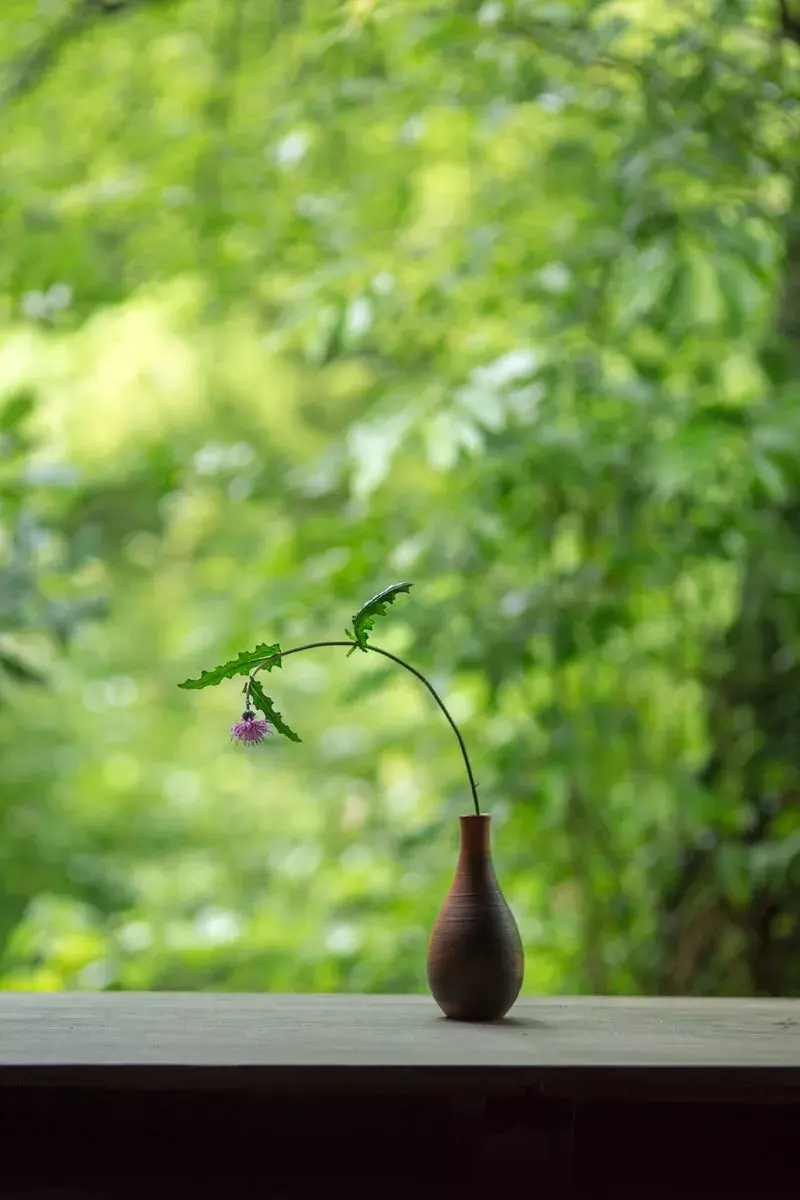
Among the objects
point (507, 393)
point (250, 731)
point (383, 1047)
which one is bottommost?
point (507, 393)

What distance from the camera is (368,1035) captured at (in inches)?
37.2

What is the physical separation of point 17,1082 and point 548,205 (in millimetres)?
1745

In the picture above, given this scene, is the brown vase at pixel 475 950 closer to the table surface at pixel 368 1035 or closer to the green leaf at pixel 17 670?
the table surface at pixel 368 1035

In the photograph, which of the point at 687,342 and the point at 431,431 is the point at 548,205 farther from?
the point at 431,431

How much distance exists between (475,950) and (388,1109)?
0.16 metres

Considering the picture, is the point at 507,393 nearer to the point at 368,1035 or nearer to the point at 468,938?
the point at 468,938

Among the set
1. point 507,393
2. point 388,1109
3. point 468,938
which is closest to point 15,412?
point 507,393

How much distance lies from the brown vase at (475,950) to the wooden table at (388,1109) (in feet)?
0.15

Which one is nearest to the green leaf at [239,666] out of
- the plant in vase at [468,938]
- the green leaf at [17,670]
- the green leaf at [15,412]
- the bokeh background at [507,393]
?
the plant in vase at [468,938]

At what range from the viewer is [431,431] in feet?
5.76

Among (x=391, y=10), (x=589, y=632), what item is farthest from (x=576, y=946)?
(x=391, y=10)

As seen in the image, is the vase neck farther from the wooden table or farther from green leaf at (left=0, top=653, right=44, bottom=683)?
green leaf at (left=0, top=653, right=44, bottom=683)

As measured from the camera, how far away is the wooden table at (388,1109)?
2.65 ft

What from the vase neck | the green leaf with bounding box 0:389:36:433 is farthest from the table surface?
the green leaf with bounding box 0:389:36:433
